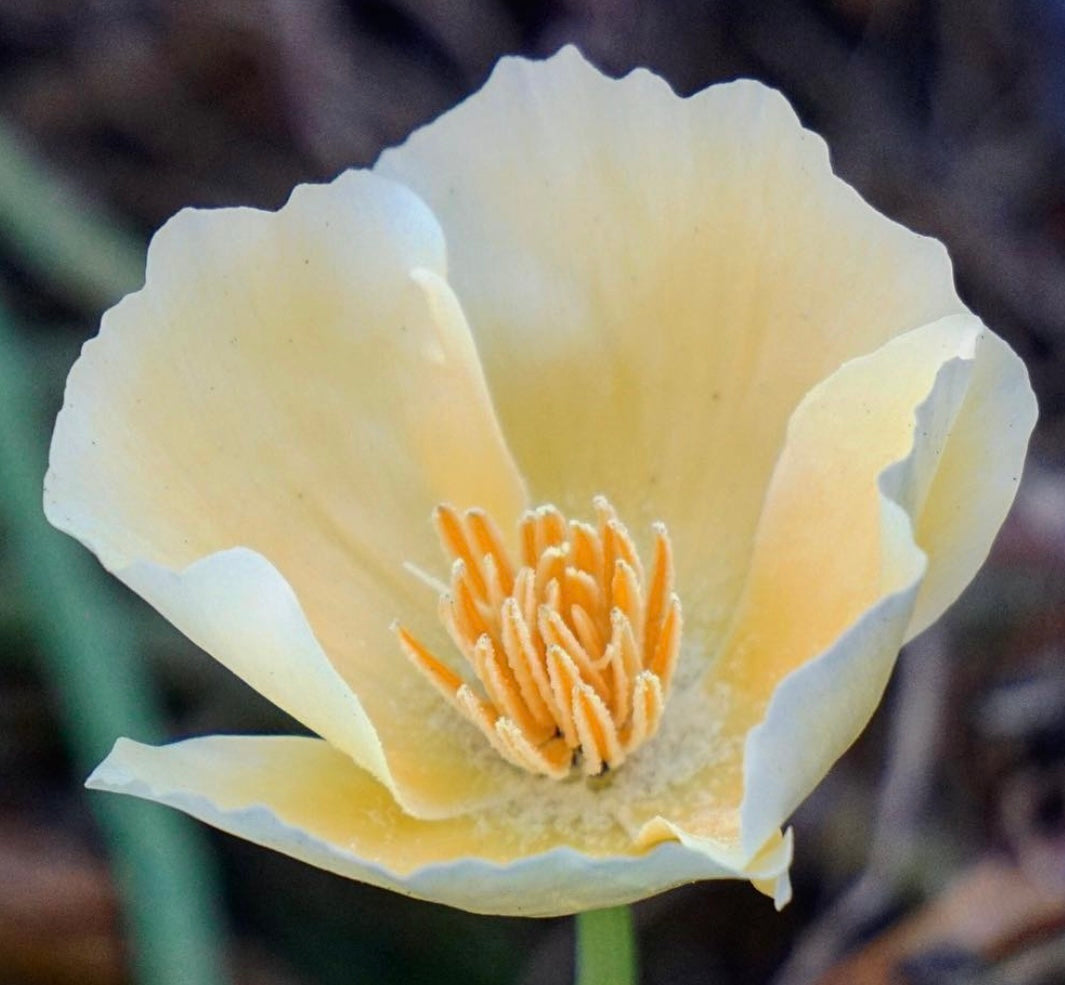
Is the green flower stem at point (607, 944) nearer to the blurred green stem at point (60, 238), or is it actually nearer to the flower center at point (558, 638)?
the flower center at point (558, 638)

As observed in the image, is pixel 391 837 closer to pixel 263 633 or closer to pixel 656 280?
pixel 263 633

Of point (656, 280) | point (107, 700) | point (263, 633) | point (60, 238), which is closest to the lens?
point (263, 633)

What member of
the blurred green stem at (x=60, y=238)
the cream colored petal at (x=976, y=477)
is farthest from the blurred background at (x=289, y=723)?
the cream colored petal at (x=976, y=477)

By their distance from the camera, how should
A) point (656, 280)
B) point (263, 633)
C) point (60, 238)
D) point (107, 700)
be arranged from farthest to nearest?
point (60, 238)
point (107, 700)
point (656, 280)
point (263, 633)

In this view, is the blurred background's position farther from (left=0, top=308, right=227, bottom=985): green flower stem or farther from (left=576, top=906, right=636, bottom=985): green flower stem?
(left=576, top=906, right=636, bottom=985): green flower stem

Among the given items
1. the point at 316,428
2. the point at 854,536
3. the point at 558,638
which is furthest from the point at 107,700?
the point at 854,536

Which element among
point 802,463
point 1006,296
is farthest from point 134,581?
point 1006,296

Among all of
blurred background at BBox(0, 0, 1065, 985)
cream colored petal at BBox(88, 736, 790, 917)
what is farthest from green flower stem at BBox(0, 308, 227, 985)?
cream colored petal at BBox(88, 736, 790, 917)
